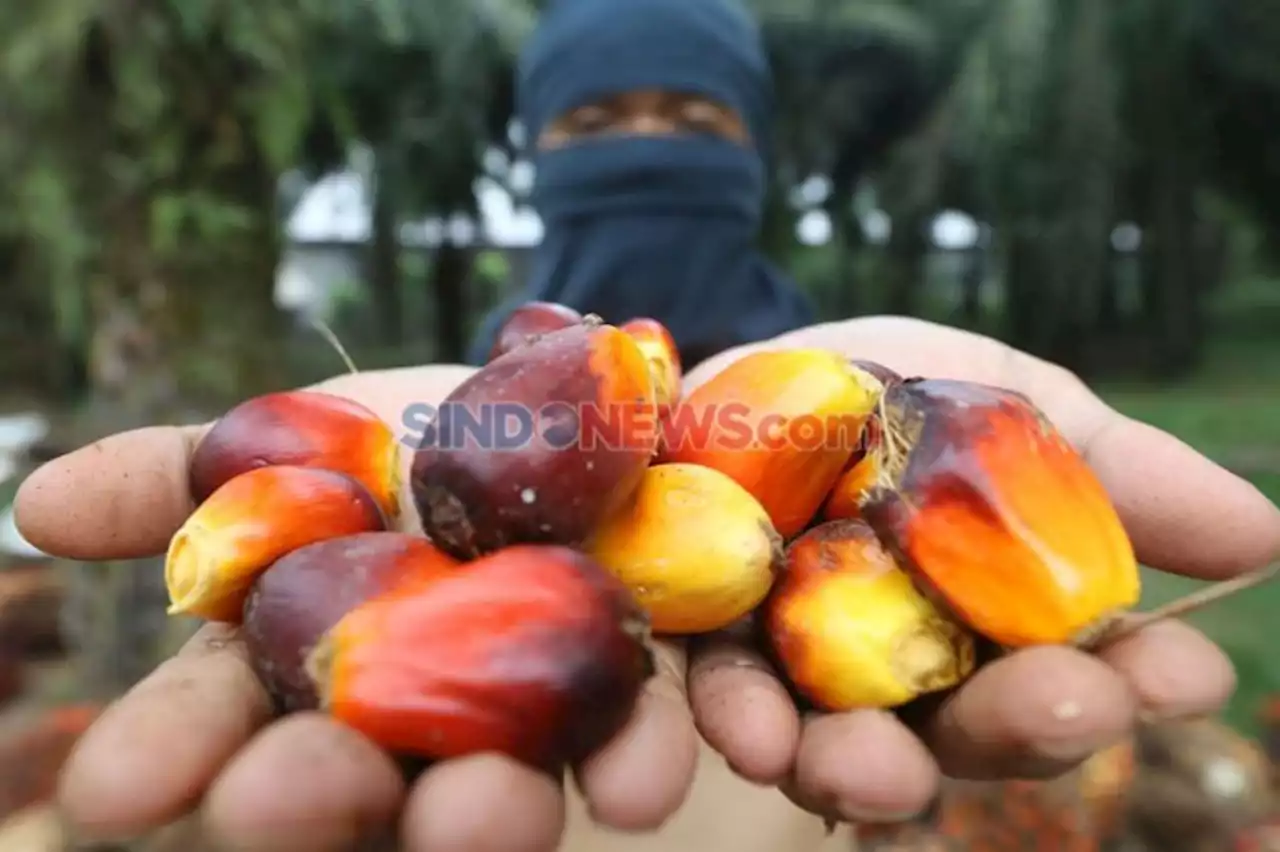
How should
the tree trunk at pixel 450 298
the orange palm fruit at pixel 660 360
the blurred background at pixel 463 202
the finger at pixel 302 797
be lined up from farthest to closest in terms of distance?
the tree trunk at pixel 450 298 → the blurred background at pixel 463 202 → the orange palm fruit at pixel 660 360 → the finger at pixel 302 797

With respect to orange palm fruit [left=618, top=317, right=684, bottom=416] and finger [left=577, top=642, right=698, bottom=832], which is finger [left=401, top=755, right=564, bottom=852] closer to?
finger [left=577, top=642, right=698, bottom=832]

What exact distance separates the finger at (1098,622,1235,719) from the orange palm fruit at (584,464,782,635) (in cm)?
21

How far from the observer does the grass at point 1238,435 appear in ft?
5.40

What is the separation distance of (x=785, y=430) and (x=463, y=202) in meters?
2.39

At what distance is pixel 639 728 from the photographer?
59 cm

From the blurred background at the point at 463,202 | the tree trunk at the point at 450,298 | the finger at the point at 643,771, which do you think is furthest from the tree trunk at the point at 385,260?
the finger at the point at 643,771

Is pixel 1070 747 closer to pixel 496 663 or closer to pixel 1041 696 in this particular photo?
pixel 1041 696

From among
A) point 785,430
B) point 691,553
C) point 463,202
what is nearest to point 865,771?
point 691,553

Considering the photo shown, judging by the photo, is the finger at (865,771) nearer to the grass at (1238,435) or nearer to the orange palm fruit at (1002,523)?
the orange palm fruit at (1002,523)

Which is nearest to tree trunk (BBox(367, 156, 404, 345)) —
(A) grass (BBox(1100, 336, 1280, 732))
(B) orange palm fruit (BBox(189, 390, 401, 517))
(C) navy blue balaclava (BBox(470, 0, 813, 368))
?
(C) navy blue balaclava (BBox(470, 0, 813, 368))

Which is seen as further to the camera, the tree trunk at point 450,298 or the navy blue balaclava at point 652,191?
the tree trunk at point 450,298

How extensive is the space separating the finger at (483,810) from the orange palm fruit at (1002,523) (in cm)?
28

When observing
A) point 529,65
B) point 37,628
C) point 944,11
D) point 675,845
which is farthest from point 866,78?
point 675,845

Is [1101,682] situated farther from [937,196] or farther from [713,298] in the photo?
[937,196]
